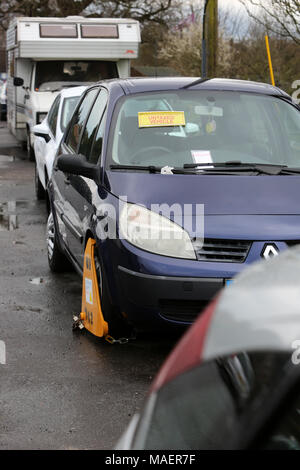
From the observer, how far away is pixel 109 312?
5254mm

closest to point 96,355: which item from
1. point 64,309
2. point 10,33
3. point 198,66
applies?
point 64,309

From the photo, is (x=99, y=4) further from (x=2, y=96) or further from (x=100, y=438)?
(x=100, y=438)

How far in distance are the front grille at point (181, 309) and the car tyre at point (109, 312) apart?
353 mm

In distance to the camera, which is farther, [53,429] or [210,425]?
[53,429]

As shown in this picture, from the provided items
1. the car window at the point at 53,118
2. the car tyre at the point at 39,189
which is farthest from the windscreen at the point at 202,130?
the car tyre at the point at 39,189

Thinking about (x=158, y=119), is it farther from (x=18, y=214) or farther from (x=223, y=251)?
(x=18, y=214)

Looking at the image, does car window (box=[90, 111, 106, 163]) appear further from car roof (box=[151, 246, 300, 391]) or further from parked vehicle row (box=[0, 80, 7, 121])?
parked vehicle row (box=[0, 80, 7, 121])

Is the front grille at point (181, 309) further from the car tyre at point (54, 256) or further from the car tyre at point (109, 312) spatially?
the car tyre at point (54, 256)

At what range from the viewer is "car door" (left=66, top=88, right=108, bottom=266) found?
19.3ft

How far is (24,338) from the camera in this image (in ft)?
18.7

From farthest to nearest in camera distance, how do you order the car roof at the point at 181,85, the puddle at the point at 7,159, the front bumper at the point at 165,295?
the puddle at the point at 7,159
the car roof at the point at 181,85
the front bumper at the point at 165,295

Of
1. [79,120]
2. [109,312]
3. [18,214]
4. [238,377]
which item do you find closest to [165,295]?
[109,312]

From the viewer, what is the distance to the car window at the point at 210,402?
1.62 meters

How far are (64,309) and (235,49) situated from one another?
3040 centimetres
